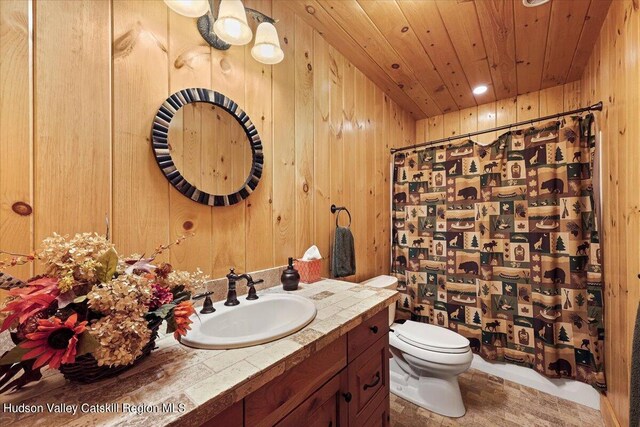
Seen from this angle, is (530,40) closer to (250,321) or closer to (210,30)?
(210,30)

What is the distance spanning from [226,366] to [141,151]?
31.2 inches

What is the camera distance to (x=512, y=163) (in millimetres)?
1882

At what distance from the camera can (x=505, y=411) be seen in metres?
1.59

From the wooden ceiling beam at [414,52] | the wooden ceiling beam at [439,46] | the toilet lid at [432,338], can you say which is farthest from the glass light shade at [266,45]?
the toilet lid at [432,338]

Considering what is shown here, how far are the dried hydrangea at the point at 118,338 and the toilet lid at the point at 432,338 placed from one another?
1573 millimetres

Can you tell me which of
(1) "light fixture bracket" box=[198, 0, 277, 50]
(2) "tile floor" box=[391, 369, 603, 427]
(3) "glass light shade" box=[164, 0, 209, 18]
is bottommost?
(2) "tile floor" box=[391, 369, 603, 427]

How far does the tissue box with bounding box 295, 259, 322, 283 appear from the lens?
138 cm

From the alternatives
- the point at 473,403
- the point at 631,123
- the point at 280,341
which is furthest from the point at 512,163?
the point at 280,341

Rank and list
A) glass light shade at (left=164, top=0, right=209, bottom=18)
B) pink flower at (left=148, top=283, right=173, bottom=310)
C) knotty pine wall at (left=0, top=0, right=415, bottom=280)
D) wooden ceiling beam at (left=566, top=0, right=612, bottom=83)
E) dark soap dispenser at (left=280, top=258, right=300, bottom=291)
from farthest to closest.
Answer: wooden ceiling beam at (left=566, top=0, right=612, bottom=83), dark soap dispenser at (left=280, top=258, right=300, bottom=291), glass light shade at (left=164, top=0, right=209, bottom=18), knotty pine wall at (left=0, top=0, right=415, bottom=280), pink flower at (left=148, top=283, right=173, bottom=310)

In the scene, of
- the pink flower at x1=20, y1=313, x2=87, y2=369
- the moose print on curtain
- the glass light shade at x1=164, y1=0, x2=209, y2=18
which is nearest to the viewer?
the pink flower at x1=20, y1=313, x2=87, y2=369

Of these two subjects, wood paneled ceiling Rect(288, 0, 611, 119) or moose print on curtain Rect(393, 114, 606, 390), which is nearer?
wood paneled ceiling Rect(288, 0, 611, 119)

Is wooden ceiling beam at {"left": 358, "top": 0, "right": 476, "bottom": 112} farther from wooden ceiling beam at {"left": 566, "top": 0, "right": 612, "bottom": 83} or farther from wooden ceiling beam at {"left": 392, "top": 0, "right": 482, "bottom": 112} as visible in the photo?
wooden ceiling beam at {"left": 566, "top": 0, "right": 612, "bottom": 83}

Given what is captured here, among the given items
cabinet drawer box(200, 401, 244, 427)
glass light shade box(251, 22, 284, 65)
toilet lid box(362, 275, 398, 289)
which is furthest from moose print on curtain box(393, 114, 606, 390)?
cabinet drawer box(200, 401, 244, 427)

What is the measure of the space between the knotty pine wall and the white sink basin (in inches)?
8.9
